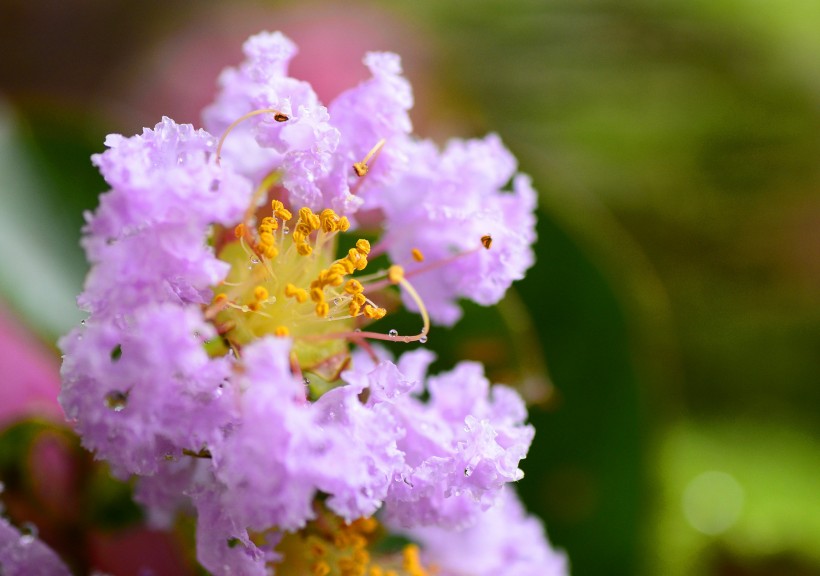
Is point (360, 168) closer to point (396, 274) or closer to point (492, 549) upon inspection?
point (396, 274)

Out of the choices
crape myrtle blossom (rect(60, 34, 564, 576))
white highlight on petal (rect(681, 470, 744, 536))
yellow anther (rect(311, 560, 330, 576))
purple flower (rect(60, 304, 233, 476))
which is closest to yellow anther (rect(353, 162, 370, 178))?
crape myrtle blossom (rect(60, 34, 564, 576))

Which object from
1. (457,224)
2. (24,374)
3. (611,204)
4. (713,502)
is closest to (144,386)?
(457,224)

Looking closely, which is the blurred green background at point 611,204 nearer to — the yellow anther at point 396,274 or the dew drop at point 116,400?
the yellow anther at point 396,274

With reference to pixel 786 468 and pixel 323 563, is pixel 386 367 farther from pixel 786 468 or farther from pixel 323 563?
pixel 786 468

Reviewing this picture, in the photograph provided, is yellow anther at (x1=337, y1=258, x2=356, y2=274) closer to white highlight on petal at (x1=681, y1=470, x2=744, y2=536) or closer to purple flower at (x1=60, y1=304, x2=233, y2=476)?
purple flower at (x1=60, y1=304, x2=233, y2=476)

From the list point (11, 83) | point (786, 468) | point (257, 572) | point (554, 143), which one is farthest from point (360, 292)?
point (11, 83)
